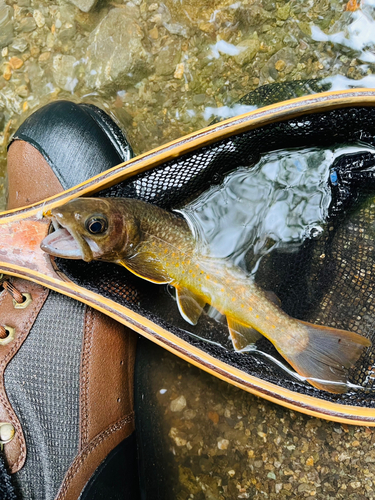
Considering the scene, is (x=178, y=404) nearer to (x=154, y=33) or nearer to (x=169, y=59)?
(x=169, y=59)

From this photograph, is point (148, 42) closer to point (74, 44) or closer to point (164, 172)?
point (74, 44)

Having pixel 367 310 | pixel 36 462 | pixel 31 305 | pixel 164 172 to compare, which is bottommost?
pixel 36 462

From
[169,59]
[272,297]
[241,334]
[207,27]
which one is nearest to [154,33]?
[169,59]

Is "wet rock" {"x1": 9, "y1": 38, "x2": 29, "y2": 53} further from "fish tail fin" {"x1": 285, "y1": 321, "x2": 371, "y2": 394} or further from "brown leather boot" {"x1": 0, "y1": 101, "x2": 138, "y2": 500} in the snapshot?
"fish tail fin" {"x1": 285, "y1": 321, "x2": 371, "y2": 394}

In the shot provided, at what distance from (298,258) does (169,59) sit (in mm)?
1269

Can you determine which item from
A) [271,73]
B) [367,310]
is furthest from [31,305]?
[271,73]

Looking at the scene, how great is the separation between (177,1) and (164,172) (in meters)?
1.14

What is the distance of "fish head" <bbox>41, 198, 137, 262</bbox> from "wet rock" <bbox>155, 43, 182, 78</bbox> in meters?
0.99

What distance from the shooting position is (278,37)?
2.04 meters

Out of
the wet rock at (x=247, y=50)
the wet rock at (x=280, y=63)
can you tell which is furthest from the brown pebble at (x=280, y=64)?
the wet rock at (x=247, y=50)

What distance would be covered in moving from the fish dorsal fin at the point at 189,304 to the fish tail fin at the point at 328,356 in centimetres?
44

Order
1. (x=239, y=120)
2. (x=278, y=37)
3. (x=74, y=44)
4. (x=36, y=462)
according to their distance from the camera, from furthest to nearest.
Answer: (x=74, y=44)
(x=278, y=37)
(x=36, y=462)
(x=239, y=120)

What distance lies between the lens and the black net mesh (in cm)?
160

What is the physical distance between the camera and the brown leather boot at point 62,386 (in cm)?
152
